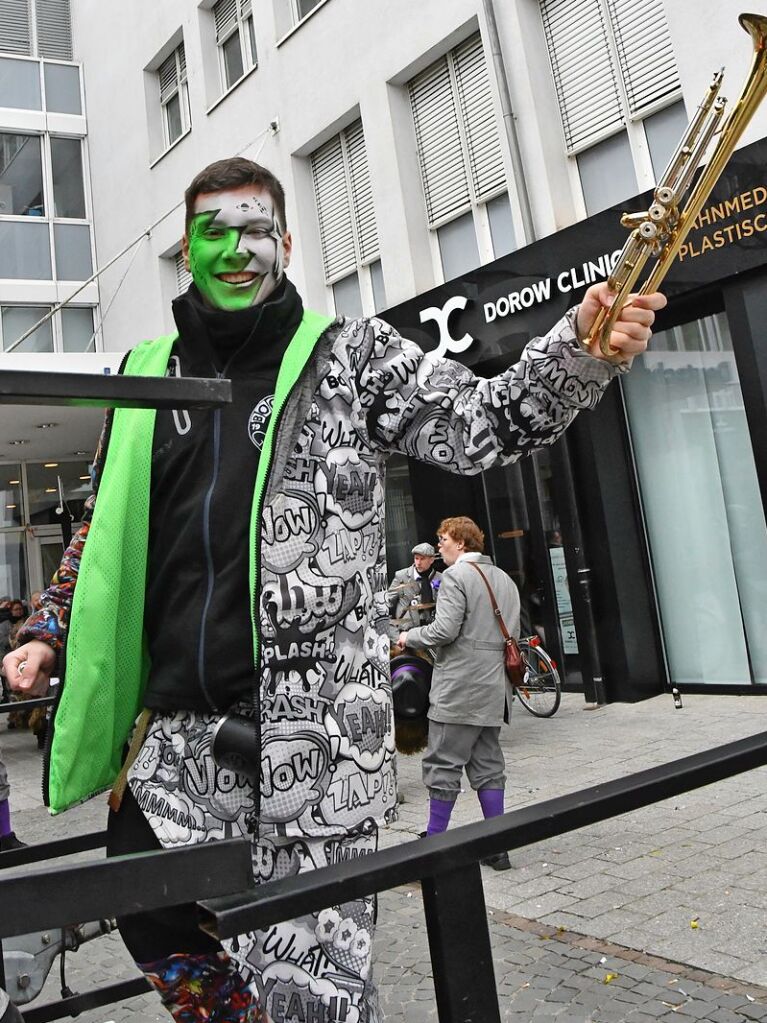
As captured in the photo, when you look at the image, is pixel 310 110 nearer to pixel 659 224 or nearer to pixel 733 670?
pixel 733 670

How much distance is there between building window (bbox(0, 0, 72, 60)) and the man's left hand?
21.7 meters

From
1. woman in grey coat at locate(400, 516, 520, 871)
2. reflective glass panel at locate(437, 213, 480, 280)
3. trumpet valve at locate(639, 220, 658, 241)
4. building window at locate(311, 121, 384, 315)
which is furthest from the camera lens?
building window at locate(311, 121, 384, 315)

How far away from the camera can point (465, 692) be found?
18.4ft

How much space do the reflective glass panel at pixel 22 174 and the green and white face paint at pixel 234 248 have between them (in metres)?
19.2

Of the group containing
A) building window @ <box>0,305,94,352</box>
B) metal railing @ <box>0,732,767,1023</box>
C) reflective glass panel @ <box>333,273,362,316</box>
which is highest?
building window @ <box>0,305,94,352</box>

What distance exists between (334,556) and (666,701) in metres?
8.60

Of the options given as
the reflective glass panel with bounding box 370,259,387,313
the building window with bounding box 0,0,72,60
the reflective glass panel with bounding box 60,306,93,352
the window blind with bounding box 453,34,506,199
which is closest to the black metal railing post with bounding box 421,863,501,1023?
the window blind with bounding box 453,34,506,199

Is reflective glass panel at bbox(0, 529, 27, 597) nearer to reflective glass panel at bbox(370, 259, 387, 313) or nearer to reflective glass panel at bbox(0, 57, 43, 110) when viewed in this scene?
reflective glass panel at bbox(0, 57, 43, 110)

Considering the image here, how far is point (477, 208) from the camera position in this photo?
11383mm

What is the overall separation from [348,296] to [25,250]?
28.6ft

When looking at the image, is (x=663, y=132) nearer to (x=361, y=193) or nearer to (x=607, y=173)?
(x=607, y=173)

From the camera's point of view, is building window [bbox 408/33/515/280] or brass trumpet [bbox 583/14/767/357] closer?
brass trumpet [bbox 583/14/767/357]

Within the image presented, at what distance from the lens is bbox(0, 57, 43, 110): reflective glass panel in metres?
19.6

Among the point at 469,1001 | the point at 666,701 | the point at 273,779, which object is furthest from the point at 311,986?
the point at 666,701
